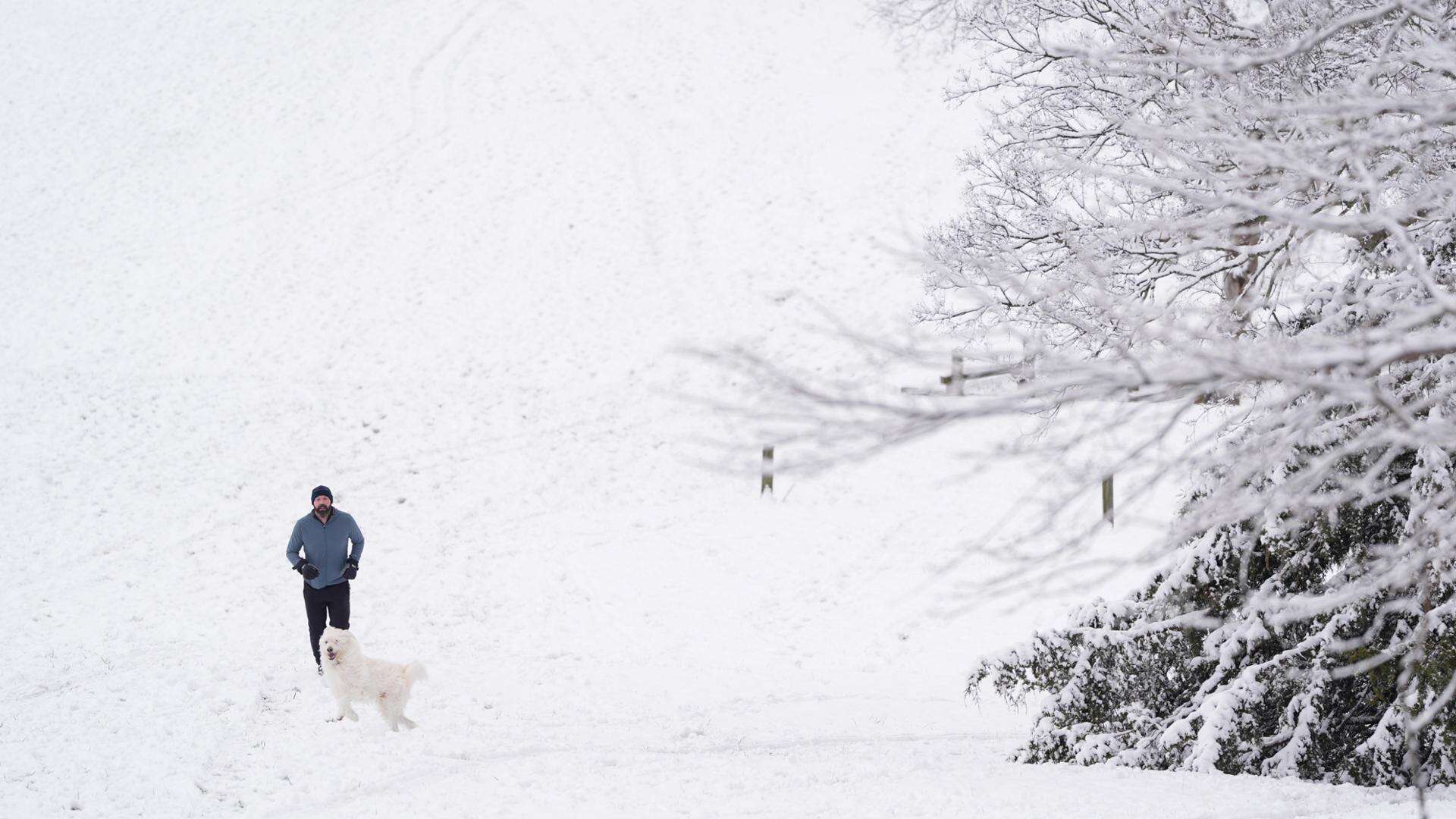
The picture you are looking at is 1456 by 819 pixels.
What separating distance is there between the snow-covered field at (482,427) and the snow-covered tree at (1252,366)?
494 mm

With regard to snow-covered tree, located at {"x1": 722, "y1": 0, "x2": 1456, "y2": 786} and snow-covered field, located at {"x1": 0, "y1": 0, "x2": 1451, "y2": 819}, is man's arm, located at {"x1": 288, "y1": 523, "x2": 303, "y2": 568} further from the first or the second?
snow-covered tree, located at {"x1": 722, "y1": 0, "x2": 1456, "y2": 786}

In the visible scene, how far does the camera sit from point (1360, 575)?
16.3 feet

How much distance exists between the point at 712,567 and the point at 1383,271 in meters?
9.46

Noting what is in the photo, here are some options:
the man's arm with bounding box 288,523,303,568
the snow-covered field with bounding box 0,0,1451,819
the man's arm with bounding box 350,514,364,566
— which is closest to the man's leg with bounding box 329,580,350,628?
the man's arm with bounding box 350,514,364,566

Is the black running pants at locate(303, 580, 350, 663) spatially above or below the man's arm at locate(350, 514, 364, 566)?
below

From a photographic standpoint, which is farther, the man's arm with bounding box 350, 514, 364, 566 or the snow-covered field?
the man's arm with bounding box 350, 514, 364, 566

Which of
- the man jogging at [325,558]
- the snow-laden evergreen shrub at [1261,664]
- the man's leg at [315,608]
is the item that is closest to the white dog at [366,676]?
the man jogging at [325,558]

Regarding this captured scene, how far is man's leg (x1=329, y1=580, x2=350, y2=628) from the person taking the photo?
30.8 feet

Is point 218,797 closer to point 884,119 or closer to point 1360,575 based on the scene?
point 1360,575

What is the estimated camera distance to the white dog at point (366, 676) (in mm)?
8031

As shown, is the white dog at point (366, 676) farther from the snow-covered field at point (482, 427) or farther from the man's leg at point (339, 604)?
the man's leg at point (339, 604)

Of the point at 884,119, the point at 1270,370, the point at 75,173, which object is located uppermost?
the point at 884,119

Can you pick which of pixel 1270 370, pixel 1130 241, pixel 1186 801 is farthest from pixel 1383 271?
pixel 1270 370

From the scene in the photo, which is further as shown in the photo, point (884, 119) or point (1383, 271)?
point (884, 119)
